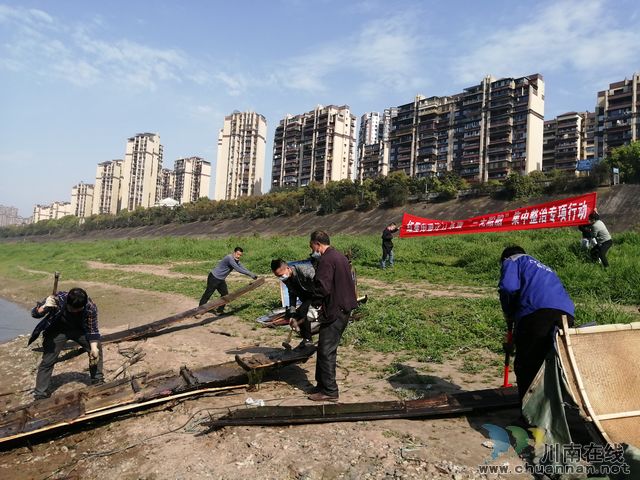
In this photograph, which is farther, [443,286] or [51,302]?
[443,286]

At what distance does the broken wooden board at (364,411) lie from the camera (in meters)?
4.06

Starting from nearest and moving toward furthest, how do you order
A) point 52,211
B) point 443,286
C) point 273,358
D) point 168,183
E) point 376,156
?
1. point 273,358
2. point 443,286
3. point 376,156
4. point 168,183
5. point 52,211

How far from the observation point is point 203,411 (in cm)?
479

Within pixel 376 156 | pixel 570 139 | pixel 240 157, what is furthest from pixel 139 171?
pixel 570 139

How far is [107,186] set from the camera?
397ft

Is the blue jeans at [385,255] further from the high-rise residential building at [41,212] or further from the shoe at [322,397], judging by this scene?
the high-rise residential building at [41,212]

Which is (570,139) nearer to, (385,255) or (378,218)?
(378,218)

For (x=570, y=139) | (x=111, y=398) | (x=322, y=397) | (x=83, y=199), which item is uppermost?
(x=570, y=139)

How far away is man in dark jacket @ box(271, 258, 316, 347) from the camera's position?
5.50 metres

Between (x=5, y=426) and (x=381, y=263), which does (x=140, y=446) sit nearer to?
(x=5, y=426)

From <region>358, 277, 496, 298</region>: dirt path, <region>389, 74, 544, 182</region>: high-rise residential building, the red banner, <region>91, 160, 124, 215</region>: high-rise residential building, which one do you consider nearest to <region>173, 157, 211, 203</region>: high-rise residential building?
<region>91, 160, 124, 215</region>: high-rise residential building

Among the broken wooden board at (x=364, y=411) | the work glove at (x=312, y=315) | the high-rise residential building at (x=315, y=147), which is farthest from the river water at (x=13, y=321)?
the high-rise residential building at (x=315, y=147)

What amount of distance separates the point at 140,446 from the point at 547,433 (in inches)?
149

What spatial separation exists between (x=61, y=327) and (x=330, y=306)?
12.2ft
